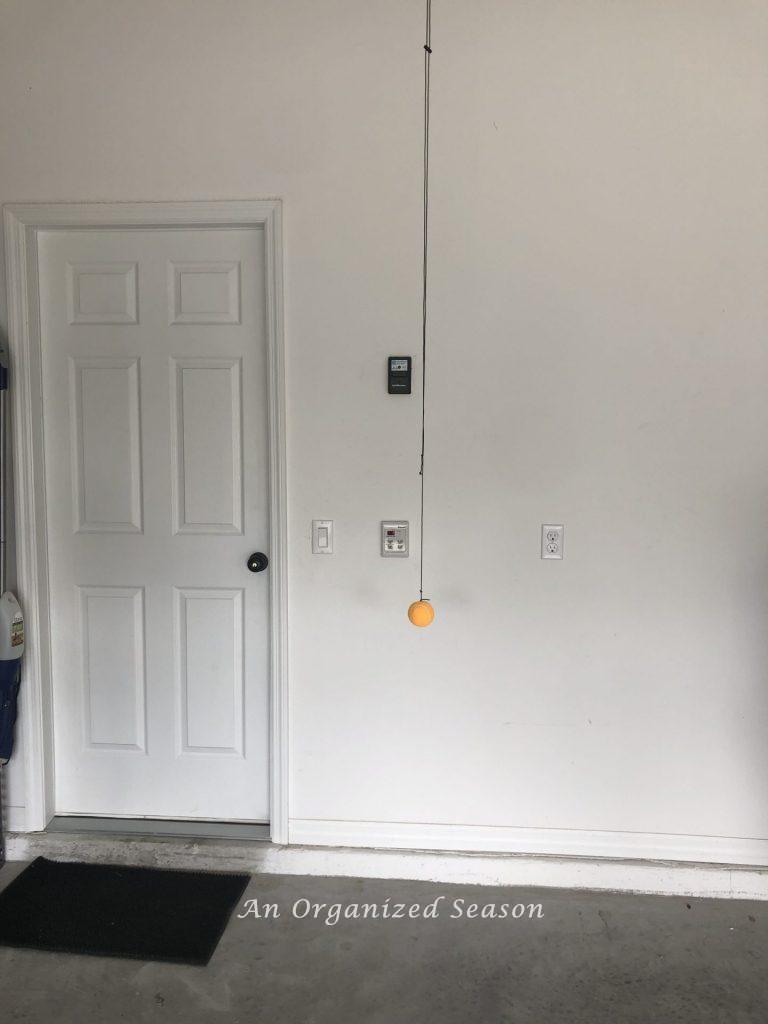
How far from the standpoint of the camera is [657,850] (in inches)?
86.0

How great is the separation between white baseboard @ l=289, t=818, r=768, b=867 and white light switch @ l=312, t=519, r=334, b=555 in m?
0.96

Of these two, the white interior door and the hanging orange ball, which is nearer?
the hanging orange ball

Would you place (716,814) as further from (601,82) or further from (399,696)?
(601,82)

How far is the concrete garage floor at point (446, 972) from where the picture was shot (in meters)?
1.70

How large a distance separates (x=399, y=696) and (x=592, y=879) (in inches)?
34.8

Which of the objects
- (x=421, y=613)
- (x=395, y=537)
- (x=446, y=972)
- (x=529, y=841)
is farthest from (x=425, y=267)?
(x=446, y=972)

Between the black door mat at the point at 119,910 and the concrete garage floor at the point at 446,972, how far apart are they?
0.04 m

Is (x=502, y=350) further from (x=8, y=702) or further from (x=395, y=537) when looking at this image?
(x=8, y=702)

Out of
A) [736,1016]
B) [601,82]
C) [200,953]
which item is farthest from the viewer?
[601,82]

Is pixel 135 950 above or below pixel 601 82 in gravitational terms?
below

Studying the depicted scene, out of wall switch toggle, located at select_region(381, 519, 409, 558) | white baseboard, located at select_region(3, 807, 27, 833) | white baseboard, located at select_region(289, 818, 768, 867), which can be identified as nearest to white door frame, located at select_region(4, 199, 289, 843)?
white baseboard, located at select_region(3, 807, 27, 833)

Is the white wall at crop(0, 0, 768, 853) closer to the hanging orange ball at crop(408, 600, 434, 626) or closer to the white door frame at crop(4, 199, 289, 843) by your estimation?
the white door frame at crop(4, 199, 289, 843)

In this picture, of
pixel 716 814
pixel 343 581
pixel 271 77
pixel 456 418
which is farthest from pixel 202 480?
pixel 716 814

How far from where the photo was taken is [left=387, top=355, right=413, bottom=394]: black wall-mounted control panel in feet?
6.92
